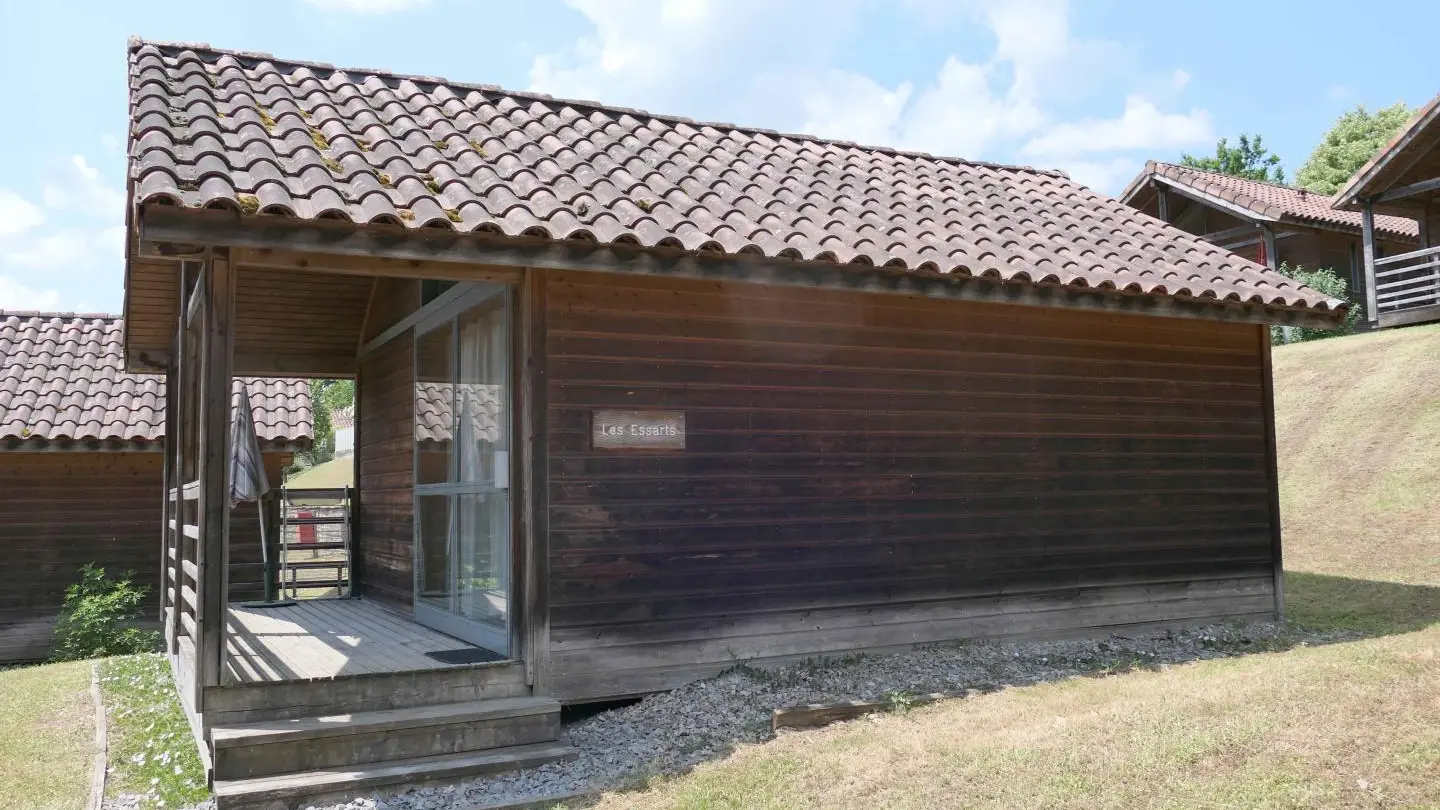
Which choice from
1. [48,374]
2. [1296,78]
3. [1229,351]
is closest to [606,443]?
[1229,351]

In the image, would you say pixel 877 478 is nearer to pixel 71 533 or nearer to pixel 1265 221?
pixel 71 533

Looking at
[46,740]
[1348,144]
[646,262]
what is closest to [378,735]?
[46,740]

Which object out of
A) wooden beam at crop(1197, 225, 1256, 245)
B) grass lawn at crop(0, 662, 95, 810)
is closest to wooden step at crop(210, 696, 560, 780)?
grass lawn at crop(0, 662, 95, 810)

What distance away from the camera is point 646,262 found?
6.70 m

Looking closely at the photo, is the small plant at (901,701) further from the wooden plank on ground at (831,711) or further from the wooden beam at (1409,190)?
the wooden beam at (1409,190)

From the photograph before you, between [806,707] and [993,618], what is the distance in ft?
8.22

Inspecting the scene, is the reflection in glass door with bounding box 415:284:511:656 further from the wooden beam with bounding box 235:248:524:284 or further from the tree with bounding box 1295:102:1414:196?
the tree with bounding box 1295:102:1414:196

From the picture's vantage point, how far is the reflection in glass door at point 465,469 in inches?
293

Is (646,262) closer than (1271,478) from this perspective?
Yes

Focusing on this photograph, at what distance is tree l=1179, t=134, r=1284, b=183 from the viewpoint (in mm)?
55062

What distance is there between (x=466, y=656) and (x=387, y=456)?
12.5 ft

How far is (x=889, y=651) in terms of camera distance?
793cm

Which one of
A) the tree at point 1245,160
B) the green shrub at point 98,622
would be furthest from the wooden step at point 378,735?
the tree at point 1245,160

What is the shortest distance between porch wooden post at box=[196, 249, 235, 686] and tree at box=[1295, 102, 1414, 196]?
48.0m
